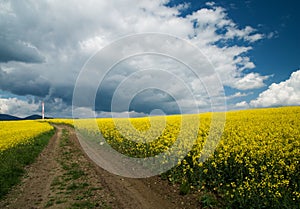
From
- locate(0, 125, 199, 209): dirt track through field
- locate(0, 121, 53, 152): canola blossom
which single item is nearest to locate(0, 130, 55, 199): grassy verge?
locate(0, 125, 199, 209): dirt track through field

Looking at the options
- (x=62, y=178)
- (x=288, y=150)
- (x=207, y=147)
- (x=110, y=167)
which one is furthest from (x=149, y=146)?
(x=288, y=150)

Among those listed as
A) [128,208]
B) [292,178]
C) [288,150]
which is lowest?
[128,208]

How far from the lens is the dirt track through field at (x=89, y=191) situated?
8109mm

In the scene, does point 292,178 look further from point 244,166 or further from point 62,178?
point 62,178

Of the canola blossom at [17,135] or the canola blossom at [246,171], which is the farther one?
the canola blossom at [17,135]

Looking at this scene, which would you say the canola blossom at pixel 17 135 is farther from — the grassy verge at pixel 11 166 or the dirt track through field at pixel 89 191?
the dirt track through field at pixel 89 191

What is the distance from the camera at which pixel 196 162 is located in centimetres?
977

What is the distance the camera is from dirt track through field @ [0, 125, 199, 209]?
26.6ft

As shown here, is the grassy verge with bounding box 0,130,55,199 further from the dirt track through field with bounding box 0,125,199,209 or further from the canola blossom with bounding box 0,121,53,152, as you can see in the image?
the canola blossom with bounding box 0,121,53,152

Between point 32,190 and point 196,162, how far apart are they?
708cm

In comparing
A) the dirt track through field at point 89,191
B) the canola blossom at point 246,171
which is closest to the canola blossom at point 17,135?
the dirt track through field at point 89,191

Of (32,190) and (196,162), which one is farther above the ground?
(196,162)

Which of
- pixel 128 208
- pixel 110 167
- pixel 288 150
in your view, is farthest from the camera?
pixel 110 167

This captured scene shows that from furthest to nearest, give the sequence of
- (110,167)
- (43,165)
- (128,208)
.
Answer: (43,165), (110,167), (128,208)
